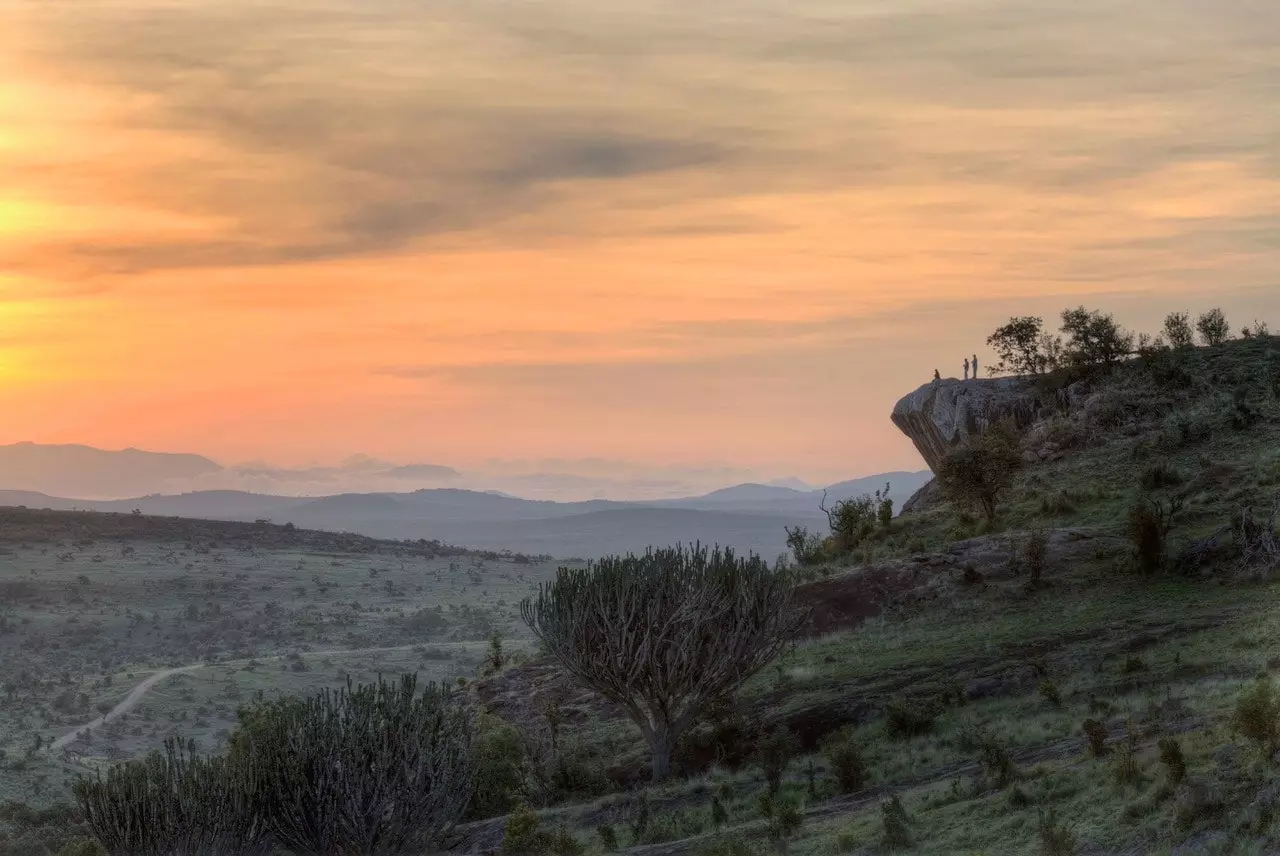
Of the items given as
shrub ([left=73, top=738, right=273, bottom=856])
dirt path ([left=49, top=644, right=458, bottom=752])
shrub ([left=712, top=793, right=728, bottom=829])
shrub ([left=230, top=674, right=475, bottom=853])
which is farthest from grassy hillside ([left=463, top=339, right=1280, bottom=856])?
dirt path ([left=49, top=644, right=458, bottom=752])

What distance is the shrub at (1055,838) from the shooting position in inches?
620

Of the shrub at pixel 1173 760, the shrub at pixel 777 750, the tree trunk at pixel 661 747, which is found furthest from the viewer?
the tree trunk at pixel 661 747

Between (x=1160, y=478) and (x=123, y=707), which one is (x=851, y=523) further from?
(x=123, y=707)

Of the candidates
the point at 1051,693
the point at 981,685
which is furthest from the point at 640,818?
the point at 981,685

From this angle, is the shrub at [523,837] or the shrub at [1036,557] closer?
the shrub at [523,837]

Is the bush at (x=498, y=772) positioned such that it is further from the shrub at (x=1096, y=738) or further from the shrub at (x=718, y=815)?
the shrub at (x=1096, y=738)

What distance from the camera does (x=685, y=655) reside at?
27.1 metres

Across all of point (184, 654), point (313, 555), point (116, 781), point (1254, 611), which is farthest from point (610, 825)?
point (313, 555)

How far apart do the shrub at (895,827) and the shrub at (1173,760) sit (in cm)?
367

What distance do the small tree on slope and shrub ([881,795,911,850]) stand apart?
830cm

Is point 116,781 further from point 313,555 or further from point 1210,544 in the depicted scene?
point 313,555

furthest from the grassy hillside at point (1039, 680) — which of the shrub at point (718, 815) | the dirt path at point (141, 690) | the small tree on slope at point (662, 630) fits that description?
the dirt path at point (141, 690)

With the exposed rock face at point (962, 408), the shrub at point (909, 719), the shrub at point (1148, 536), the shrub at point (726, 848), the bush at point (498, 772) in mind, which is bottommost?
the bush at point (498, 772)

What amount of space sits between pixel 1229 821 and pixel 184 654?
60.5 m
